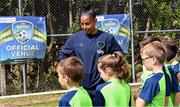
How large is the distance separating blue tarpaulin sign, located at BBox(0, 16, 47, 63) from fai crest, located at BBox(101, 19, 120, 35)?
1939mm

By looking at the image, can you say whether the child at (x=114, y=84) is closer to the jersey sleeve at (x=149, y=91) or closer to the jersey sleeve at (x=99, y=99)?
the jersey sleeve at (x=99, y=99)

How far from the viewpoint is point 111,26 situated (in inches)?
534

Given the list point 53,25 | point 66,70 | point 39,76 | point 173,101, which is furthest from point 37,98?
point 66,70

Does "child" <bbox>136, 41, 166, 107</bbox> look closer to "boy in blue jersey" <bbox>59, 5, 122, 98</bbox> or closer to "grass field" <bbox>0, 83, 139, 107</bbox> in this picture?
"boy in blue jersey" <bbox>59, 5, 122, 98</bbox>

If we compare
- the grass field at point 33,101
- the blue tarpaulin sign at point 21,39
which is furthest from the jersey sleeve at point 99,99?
the blue tarpaulin sign at point 21,39

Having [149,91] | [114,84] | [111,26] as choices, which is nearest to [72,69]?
[114,84]

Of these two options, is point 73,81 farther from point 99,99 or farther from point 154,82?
point 154,82

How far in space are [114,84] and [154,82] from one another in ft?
1.31

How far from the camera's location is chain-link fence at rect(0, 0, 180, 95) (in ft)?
Result: 46.9

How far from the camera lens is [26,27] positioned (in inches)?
473

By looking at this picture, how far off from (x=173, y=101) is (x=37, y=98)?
6.91 metres

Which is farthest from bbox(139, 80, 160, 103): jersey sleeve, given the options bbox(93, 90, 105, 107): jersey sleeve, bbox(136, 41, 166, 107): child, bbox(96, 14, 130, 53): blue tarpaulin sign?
bbox(96, 14, 130, 53): blue tarpaulin sign

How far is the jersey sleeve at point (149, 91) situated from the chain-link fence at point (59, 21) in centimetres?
827

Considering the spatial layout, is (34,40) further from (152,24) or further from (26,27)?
(152,24)
